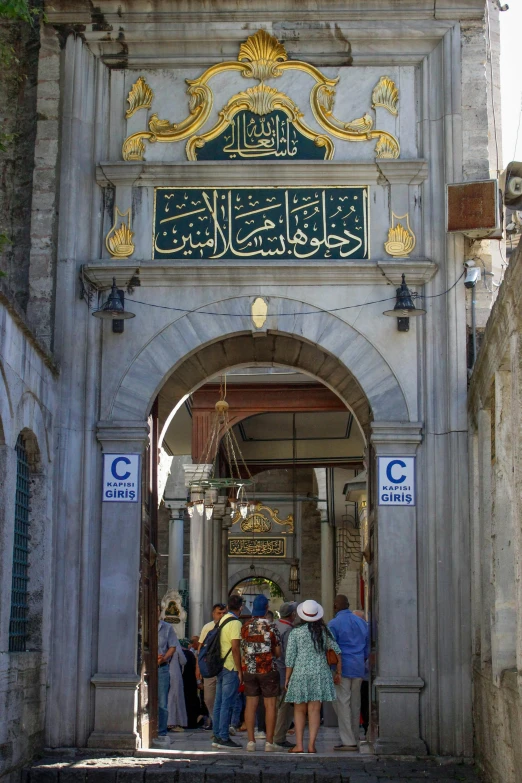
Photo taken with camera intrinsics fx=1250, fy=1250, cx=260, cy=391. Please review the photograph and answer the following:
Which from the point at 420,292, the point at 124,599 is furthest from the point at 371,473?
the point at 124,599

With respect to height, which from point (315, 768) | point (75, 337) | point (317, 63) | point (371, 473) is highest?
point (317, 63)

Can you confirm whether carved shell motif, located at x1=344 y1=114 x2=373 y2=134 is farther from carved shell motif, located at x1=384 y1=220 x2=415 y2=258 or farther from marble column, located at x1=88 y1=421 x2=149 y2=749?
marble column, located at x1=88 y1=421 x2=149 y2=749

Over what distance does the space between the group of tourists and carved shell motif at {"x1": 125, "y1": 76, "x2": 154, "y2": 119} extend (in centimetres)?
412

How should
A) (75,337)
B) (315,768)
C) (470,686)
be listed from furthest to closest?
(75,337) < (470,686) < (315,768)

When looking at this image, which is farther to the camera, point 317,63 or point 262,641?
point 317,63

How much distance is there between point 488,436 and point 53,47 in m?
4.84

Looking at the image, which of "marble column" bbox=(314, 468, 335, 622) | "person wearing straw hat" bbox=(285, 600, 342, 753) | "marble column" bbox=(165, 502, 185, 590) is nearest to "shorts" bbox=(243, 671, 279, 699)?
"person wearing straw hat" bbox=(285, 600, 342, 753)

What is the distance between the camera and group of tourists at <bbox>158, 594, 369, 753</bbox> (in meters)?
9.34

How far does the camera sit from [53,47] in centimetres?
1036

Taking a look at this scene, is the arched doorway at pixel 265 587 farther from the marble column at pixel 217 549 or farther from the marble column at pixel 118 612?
the marble column at pixel 118 612

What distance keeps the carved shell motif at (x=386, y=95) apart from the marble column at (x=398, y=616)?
2.64m

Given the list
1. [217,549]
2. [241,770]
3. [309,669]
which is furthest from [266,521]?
[241,770]

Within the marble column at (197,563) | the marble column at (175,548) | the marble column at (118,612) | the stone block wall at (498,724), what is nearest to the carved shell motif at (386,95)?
the marble column at (118,612)

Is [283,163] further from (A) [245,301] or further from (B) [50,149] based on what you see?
(B) [50,149]
